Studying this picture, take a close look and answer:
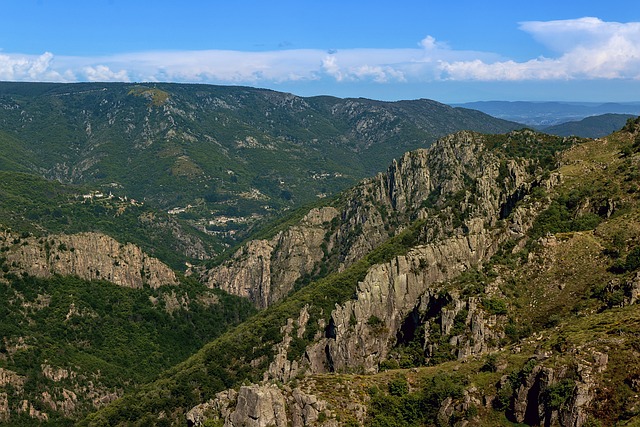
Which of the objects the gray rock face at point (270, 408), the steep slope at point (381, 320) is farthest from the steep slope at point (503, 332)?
the steep slope at point (381, 320)

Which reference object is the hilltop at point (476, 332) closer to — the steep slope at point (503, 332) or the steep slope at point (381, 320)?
the steep slope at point (503, 332)

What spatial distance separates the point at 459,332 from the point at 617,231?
31164 millimetres

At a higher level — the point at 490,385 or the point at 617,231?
the point at 617,231

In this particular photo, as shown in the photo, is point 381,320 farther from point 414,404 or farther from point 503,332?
point 414,404

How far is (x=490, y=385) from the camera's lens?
81938 millimetres

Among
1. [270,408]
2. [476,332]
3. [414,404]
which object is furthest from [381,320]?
[270,408]

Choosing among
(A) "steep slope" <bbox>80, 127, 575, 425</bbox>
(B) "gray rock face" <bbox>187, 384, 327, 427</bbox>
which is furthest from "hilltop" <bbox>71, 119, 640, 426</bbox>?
(A) "steep slope" <bbox>80, 127, 575, 425</bbox>

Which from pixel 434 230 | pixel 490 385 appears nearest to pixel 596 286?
pixel 490 385

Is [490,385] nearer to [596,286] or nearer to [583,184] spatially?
[596,286]

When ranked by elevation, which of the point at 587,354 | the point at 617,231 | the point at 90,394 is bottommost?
A: the point at 90,394

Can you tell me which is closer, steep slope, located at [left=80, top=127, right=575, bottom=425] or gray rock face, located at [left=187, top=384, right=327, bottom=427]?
gray rock face, located at [left=187, top=384, right=327, bottom=427]

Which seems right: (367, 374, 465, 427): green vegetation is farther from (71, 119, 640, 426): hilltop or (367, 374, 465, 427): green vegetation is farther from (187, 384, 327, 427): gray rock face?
(187, 384, 327, 427): gray rock face

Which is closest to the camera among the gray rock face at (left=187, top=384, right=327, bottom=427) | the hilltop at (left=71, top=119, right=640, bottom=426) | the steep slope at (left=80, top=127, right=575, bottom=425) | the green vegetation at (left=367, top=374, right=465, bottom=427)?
the hilltop at (left=71, top=119, right=640, bottom=426)

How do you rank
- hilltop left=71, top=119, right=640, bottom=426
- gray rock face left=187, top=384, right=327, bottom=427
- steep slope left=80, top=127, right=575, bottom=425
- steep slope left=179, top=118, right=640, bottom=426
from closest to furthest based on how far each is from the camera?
1. steep slope left=179, top=118, right=640, bottom=426
2. hilltop left=71, top=119, right=640, bottom=426
3. gray rock face left=187, top=384, right=327, bottom=427
4. steep slope left=80, top=127, right=575, bottom=425
